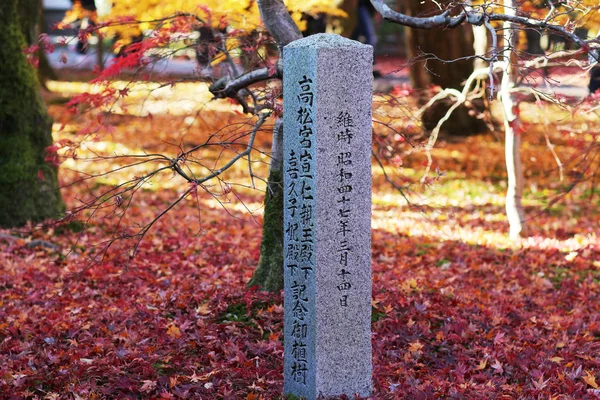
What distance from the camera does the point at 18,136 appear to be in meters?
8.50

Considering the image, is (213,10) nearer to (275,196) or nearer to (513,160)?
(275,196)

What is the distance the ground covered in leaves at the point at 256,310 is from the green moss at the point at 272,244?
0.57 ft

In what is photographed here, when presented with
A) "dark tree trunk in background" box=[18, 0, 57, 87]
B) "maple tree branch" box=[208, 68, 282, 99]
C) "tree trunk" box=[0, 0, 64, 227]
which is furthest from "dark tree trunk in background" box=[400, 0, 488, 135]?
"maple tree branch" box=[208, 68, 282, 99]

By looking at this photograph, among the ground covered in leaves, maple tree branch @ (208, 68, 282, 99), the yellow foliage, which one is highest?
the yellow foliage

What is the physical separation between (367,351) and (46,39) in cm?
392

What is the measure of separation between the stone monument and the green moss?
5.13 ft

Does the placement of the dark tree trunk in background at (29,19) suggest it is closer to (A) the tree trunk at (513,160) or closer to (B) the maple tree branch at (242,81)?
(B) the maple tree branch at (242,81)

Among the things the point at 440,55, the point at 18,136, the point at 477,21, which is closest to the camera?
the point at 477,21

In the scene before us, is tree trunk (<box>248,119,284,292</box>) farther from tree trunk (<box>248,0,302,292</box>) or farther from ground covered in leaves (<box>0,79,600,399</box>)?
ground covered in leaves (<box>0,79,600,399</box>)

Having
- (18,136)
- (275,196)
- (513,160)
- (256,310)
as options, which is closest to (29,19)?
(18,136)

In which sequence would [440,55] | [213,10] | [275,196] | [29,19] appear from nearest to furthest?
[275,196]
[213,10]
[29,19]
[440,55]

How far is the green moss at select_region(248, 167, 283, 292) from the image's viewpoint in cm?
595

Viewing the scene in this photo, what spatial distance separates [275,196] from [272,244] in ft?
1.36

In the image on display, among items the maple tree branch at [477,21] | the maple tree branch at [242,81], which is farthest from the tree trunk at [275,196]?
the maple tree branch at [477,21]
